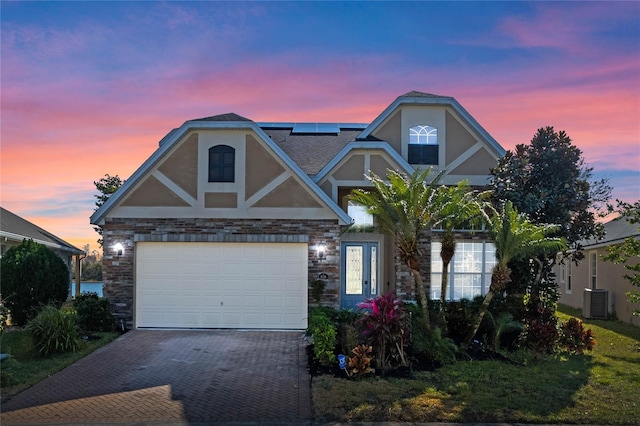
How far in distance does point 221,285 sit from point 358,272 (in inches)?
208

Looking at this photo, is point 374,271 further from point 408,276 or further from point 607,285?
point 607,285

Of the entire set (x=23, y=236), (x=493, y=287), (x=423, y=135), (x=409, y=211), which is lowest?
(x=493, y=287)

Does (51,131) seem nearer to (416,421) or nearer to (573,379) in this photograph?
(416,421)

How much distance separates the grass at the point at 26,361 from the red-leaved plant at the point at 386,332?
639 cm

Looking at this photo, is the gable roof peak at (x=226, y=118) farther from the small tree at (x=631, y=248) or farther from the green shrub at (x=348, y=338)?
the small tree at (x=631, y=248)

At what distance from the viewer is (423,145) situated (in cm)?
2002

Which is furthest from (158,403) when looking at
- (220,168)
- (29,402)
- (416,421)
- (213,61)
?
(213,61)

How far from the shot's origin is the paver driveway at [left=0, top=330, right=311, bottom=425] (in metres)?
9.23

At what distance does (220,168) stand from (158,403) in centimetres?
853

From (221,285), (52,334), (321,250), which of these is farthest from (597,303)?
(52,334)

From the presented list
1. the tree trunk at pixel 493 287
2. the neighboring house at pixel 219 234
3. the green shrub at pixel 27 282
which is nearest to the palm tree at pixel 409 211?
the tree trunk at pixel 493 287

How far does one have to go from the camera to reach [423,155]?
1997 centimetres

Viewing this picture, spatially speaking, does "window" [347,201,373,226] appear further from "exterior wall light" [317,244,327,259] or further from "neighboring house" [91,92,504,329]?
"exterior wall light" [317,244,327,259]

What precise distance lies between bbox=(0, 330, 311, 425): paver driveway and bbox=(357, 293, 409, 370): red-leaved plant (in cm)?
160
